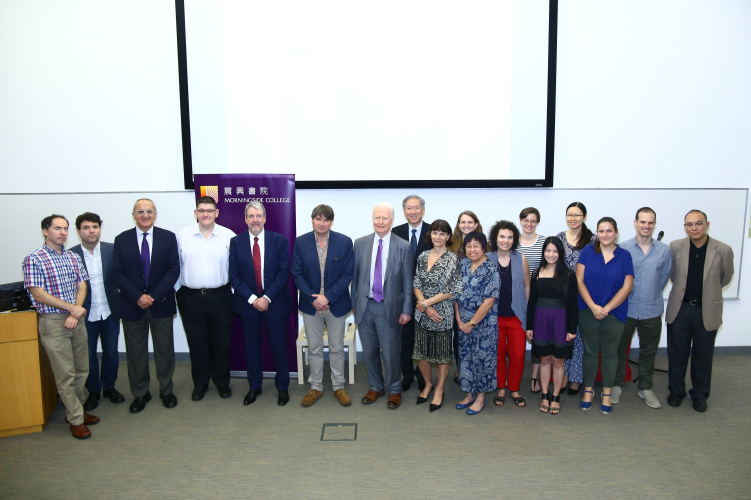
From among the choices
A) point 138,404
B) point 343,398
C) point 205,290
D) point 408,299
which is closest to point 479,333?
point 408,299

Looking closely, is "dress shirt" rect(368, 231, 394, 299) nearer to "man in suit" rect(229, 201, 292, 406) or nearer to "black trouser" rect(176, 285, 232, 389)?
"man in suit" rect(229, 201, 292, 406)

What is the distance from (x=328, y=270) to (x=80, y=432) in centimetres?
226

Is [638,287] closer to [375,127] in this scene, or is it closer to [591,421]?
[591,421]

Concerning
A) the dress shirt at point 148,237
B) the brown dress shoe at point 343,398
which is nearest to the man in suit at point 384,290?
the brown dress shoe at point 343,398

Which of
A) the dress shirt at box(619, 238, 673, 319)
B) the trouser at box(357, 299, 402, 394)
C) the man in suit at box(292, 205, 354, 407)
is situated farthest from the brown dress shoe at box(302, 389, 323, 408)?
the dress shirt at box(619, 238, 673, 319)

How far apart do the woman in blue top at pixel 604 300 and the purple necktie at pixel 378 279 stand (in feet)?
5.39

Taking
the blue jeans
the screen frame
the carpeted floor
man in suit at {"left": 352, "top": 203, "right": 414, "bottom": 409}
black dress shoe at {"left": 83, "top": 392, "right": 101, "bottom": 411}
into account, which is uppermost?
the screen frame

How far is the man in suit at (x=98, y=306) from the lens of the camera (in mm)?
3689

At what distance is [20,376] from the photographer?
11.0 feet

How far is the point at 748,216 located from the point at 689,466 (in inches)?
135

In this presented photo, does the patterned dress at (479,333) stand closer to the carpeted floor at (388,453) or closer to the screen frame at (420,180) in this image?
the carpeted floor at (388,453)

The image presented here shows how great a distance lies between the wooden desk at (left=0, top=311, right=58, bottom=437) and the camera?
330cm

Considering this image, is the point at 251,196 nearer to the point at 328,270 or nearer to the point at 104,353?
the point at 328,270

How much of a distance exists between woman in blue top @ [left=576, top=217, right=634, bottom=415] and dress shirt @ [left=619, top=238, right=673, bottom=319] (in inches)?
6.4
